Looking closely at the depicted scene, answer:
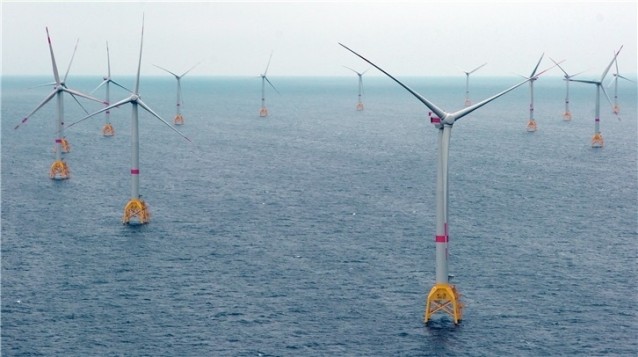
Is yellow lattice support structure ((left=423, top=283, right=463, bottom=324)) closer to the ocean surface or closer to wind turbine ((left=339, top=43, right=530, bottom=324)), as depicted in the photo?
wind turbine ((left=339, top=43, right=530, bottom=324))

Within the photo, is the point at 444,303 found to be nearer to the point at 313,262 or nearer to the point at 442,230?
the point at 442,230

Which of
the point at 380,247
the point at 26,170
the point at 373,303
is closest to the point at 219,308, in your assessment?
the point at 373,303

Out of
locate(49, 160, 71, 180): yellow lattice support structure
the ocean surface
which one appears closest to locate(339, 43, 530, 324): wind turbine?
the ocean surface

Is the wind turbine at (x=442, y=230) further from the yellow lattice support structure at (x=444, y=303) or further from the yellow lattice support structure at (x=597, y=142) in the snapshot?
the yellow lattice support structure at (x=597, y=142)

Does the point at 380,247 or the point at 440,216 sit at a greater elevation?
the point at 440,216

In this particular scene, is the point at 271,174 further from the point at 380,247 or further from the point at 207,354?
the point at 207,354

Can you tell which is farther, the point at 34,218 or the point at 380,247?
the point at 34,218

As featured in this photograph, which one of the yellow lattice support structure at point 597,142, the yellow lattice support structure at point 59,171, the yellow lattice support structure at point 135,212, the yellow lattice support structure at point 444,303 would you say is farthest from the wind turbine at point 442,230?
the yellow lattice support structure at point 597,142
